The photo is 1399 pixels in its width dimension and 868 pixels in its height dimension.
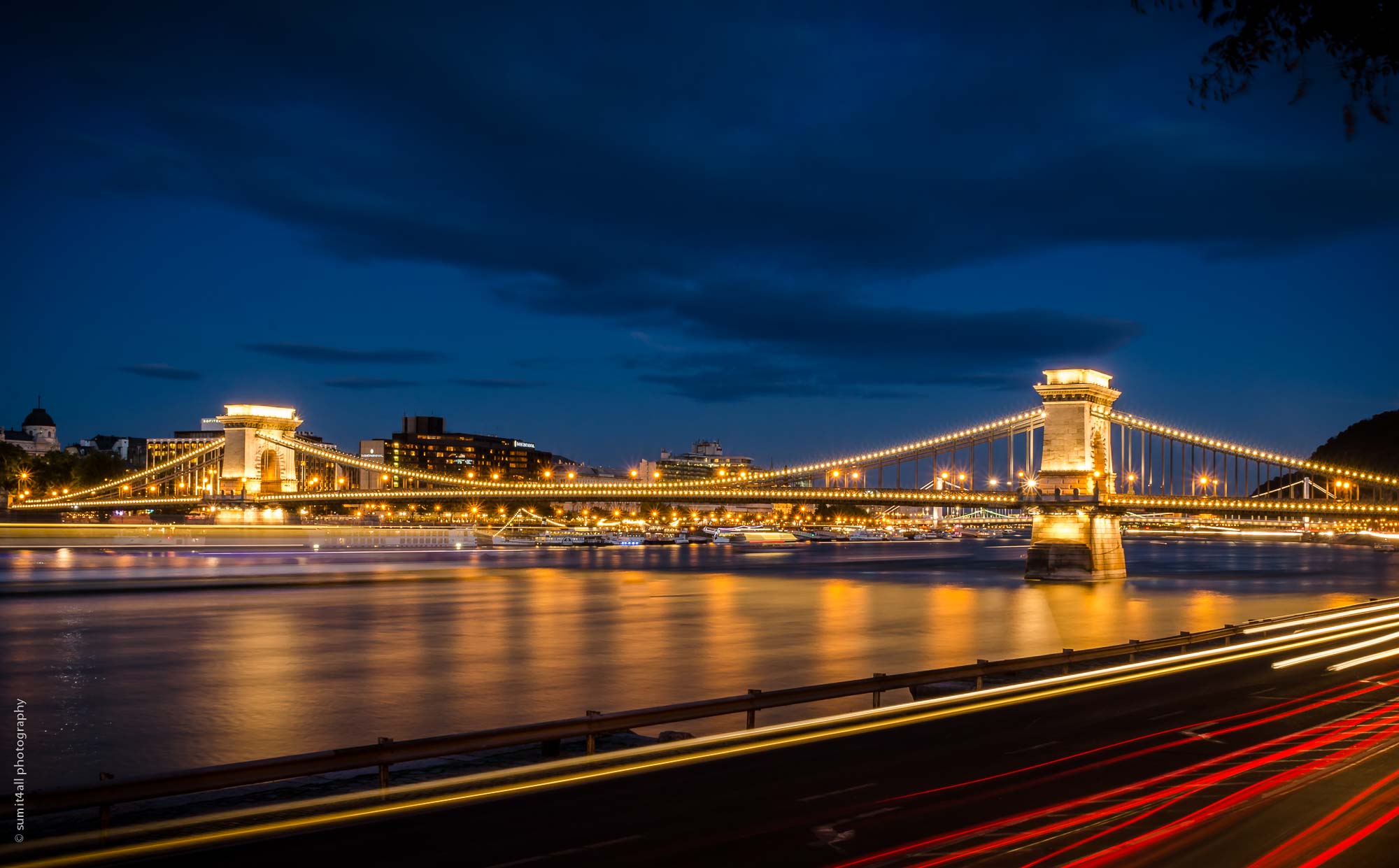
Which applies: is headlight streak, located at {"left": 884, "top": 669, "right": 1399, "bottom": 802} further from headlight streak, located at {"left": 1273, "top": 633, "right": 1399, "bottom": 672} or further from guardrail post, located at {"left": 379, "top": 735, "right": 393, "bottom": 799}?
guardrail post, located at {"left": 379, "top": 735, "right": 393, "bottom": 799}

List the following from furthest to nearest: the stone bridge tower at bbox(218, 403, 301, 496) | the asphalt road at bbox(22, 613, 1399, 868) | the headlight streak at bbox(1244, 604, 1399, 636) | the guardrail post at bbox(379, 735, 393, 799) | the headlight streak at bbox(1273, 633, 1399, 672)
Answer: the stone bridge tower at bbox(218, 403, 301, 496)
the headlight streak at bbox(1244, 604, 1399, 636)
the headlight streak at bbox(1273, 633, 1399, 672)
the guardrail post at bbox(379, 735, 393, 799)
the asphalt road at bbox(22, 613, 1399, 868)

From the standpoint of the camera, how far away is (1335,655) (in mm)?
25422

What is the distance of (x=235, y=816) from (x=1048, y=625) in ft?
119

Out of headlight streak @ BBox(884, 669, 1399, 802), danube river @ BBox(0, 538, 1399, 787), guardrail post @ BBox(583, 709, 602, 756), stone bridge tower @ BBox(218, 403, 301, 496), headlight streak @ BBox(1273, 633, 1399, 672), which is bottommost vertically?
danube river @ BBox(0, 538, 1399, 787)

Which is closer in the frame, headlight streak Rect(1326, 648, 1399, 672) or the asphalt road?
the asphalt road

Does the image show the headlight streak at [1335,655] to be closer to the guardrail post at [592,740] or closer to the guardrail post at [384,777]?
the guardrail post at [592,740]

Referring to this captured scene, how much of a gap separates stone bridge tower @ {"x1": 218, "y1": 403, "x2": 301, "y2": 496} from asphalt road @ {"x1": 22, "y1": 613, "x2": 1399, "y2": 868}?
4400 inches

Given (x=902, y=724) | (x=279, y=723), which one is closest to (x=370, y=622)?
(x=279, y=723)

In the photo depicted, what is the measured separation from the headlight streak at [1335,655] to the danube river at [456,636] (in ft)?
27.4

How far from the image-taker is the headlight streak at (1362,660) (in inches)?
888

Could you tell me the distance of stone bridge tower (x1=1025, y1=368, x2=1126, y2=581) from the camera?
2616 inches

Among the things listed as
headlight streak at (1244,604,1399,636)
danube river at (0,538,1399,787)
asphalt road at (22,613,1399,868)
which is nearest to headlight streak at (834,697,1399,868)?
asphalt road at (22,613,1399,868)

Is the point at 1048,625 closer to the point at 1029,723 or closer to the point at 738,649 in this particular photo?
the point at 738,649

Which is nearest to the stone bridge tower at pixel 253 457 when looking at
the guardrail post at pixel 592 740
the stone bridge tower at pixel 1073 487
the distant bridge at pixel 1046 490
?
the distant bridge at pixel 1046 490
